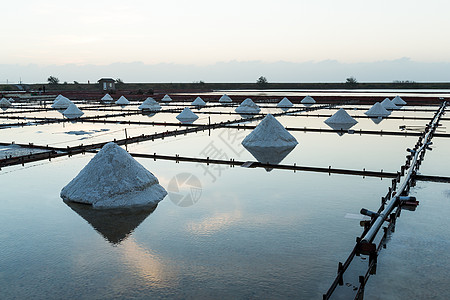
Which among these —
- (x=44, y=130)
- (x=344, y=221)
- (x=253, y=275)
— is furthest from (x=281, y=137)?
(x=44, y=130)

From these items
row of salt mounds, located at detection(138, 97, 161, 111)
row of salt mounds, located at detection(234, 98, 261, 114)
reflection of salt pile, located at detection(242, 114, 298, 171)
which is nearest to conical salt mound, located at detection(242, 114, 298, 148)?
reflection of salt pile, located at detection(242, 114, 298, 171)

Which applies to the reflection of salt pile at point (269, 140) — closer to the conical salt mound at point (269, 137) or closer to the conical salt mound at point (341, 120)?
the conical salt mound at point (269, 137)

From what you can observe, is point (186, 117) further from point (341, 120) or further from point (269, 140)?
point (269, 140)

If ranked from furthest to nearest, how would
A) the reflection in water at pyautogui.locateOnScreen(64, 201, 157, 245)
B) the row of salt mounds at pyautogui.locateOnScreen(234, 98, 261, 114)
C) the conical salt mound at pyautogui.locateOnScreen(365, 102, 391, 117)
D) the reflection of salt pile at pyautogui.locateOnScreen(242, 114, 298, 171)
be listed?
the row of salt mounds at pyautogui.locateOnScreen(234, 98, 261, 114), the conical salt mound at pyautogui.locateOnScreen(365, 102, 391, 117), the reflection of salt pile at pyautogui.locateOnScreen(242, 114, 298, 171), the reflection in water at pyautogui.locateOnScreen(64, 201, 157, 245)

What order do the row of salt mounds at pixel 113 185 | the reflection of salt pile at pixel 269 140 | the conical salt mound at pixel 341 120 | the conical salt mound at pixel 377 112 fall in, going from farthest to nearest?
the conical salt mound at pixel 377 112 < the conical salt mound at pixel 341 120 < the reflection of salt pile at pixel 269 140 < the row of salt mounds at pixel 113 185

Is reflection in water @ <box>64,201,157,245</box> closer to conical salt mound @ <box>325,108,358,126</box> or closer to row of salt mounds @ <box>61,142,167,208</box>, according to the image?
row of salt mounds @ <box>61,142,167,208</box>

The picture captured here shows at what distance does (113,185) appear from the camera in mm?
8672

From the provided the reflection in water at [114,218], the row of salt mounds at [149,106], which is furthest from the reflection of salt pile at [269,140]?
the row of salt mounds at [149,106]

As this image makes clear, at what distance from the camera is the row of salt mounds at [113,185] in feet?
27.9

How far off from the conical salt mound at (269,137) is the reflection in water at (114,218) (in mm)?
7764

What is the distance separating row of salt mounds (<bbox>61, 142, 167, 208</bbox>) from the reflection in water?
0.63 feet

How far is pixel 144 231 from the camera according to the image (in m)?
7.05

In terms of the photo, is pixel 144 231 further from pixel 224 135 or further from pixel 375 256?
pixel 224 135

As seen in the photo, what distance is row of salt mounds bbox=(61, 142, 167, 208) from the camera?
8500 millimetres
